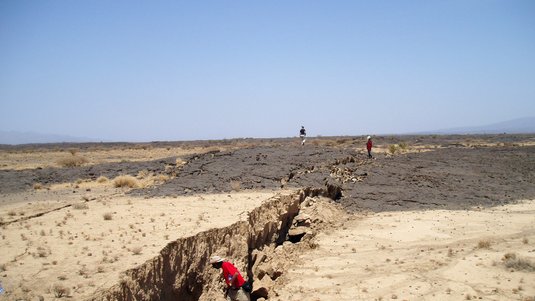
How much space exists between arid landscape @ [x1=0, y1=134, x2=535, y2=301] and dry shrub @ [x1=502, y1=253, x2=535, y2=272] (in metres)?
0.04

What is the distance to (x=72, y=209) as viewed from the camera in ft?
49.3

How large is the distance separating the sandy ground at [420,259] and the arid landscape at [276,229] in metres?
0.05

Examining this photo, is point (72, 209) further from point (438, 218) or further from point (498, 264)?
point (438, 218)

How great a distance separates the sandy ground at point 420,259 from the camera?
37.9 ft

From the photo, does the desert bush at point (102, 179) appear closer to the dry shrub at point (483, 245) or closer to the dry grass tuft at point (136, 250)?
the dry grass tuft at point (136, 250)

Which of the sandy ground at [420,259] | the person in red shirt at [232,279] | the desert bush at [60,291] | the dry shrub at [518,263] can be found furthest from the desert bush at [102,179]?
the dry shrub at [518,263]

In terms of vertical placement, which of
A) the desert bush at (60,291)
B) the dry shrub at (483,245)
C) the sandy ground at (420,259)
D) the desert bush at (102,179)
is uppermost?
the desert bush at (102,179)

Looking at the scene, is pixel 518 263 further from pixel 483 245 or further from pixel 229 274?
pixel 229 274

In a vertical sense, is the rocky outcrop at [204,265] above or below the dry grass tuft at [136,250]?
below

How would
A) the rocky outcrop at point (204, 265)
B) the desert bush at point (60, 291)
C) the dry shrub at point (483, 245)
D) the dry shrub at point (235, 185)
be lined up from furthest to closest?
1. the dry shrub at point (235, 185)
2. the dry shrub at point (483, 245)
3. the rocky outcrop at point (204, 265)
4. the desert bush at point (60, 291)

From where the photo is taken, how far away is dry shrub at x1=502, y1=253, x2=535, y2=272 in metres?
12.2

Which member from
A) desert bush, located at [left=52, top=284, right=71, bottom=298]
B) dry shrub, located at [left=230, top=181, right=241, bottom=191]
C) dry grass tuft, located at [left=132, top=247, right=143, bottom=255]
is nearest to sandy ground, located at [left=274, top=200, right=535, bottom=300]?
dry grass tuft, located at [left=132, top=247, right=143, bottom=255]

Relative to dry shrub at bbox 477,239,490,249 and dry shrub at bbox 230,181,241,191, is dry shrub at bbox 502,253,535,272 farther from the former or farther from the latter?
dry shrub at bbox 230,181,241,191

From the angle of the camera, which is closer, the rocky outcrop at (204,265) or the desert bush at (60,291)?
the desert bush at (60,291)
